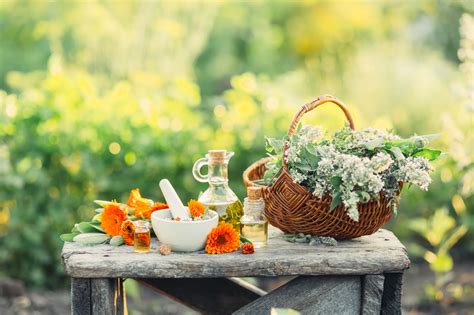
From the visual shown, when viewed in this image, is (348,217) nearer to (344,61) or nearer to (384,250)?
(384,250)

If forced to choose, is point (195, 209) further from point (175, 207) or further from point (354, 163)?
point (354, 163)

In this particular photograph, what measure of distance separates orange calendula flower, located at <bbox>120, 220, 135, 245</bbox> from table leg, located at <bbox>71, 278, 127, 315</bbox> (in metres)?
0.13

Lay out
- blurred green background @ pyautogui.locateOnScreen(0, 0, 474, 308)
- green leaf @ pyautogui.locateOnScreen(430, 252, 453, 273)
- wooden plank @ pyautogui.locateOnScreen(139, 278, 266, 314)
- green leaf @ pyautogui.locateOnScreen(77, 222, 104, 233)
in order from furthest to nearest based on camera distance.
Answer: blurred green background @ pyautogui.locateOnScreen(0, 0, 474, 308), green leaf @ pyautogui.locateOnScreen(430, 252, 453, 273), wooden plank @ pyautogui.locateOnScreen(139, 278, 266, 314), green leaf @ pyautogui.locateOnScreen(77, 222, 104, 233)

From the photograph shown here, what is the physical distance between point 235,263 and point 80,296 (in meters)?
0.41

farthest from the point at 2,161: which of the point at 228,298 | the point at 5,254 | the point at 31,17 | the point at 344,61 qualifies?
the point at 31,17

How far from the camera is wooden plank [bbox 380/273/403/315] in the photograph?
201 centimetres

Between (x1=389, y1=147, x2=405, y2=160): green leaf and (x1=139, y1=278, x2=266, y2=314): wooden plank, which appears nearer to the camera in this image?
(x1=389, y1=147, x2=405, y2=160): green leaf

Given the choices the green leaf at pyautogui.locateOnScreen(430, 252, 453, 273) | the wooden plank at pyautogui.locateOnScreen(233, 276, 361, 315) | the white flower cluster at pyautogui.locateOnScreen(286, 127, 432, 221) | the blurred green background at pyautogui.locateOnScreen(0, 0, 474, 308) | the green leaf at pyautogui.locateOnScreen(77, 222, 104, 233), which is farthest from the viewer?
the blurred green background at pyautogui.locateOnScreen(0, 0, 474, 308)

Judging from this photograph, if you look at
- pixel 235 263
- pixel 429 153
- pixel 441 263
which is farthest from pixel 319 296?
pixel 441 263

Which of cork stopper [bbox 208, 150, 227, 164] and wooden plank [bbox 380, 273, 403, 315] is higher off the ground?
cork stopper [bbox 208, 150, 227, 164]

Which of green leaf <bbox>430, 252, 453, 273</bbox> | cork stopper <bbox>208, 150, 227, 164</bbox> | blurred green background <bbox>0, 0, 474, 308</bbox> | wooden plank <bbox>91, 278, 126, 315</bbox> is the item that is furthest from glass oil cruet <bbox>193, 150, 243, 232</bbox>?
green leaf <bbox>430, 252, 453, 273</bbox>

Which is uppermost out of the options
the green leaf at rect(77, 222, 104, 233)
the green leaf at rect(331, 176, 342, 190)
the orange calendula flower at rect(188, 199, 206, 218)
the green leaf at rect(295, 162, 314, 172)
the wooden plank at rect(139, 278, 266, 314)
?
the green leaf at rect(295, 162, 314, 172)

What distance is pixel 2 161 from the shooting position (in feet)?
11.2

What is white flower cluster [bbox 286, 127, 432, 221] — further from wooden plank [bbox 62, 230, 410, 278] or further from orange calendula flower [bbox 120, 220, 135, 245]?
orange calendula flower [bbox 120, 220, 135, 245]
